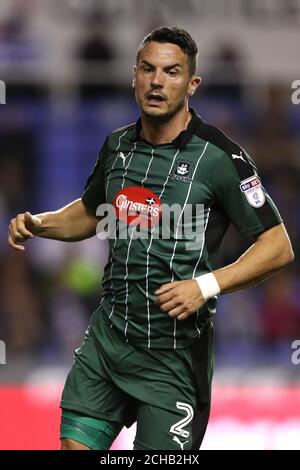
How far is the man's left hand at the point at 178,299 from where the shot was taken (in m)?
4.48

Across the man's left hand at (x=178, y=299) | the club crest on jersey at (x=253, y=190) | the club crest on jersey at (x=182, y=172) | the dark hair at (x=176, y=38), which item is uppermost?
the dark hair at (x=176, y=38)

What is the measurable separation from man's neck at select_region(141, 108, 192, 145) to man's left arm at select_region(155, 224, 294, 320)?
0.55 metres

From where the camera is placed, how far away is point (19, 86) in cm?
1002

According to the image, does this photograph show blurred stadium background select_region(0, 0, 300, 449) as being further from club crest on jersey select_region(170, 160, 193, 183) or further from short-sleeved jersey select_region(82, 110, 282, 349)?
→ club crest on jersey select_region(170, 160, 193, 183)

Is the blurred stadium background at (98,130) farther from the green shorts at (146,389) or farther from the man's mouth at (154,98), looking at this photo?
the man's mouth at (154,98)

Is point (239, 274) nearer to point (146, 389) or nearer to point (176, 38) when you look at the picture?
point (146, 389)

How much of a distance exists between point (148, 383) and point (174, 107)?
3.67 feet

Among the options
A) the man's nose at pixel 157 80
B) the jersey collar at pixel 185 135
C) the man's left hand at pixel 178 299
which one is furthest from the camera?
the jersey collar at pixel 185 135

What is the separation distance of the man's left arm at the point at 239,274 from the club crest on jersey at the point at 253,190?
13 cm

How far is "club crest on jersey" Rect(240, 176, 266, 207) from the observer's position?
4.68 m

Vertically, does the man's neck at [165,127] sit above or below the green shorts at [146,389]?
above

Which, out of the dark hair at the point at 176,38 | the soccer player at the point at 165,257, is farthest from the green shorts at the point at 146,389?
the dark hair at the point at 176,38
